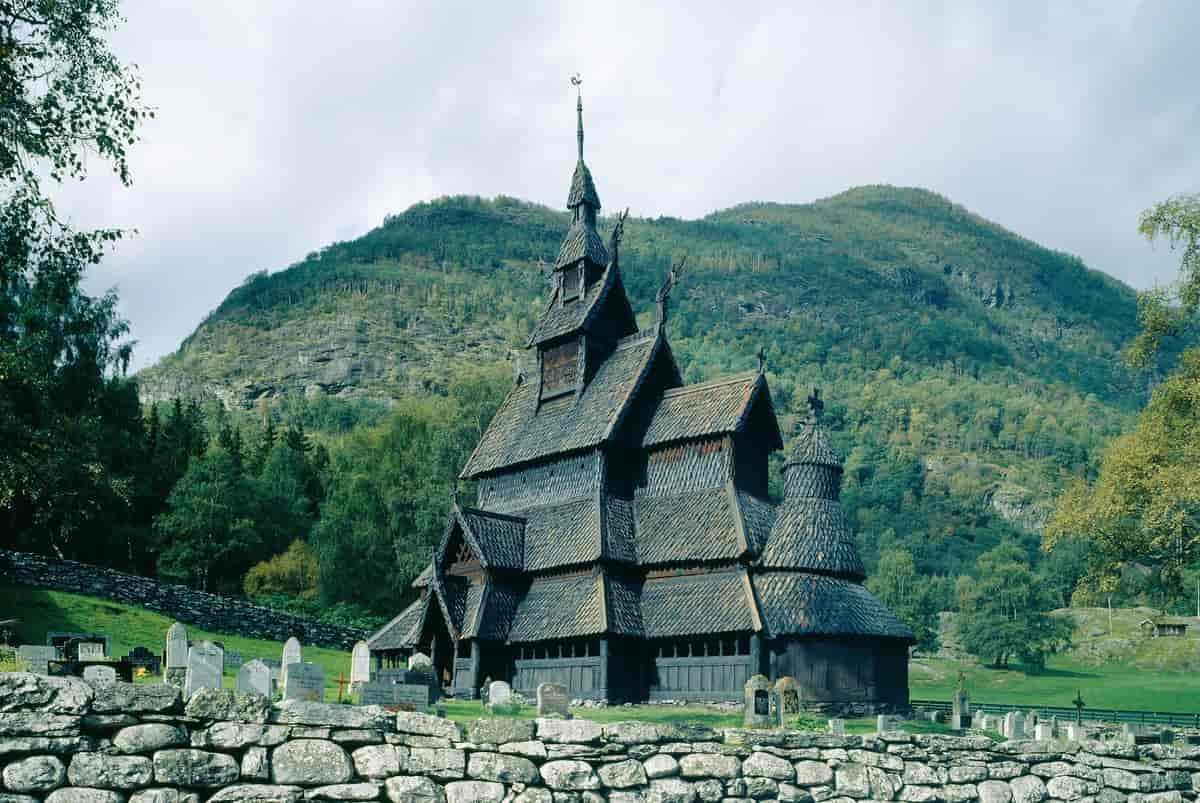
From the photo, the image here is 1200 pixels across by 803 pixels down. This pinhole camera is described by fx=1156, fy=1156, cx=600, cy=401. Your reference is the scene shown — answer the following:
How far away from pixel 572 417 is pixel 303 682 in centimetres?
2782

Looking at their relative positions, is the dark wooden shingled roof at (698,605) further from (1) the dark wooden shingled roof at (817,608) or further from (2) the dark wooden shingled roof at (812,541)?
(2) the dark wooden shingled roof at (812,541)

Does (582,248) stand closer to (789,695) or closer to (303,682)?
(789,695)

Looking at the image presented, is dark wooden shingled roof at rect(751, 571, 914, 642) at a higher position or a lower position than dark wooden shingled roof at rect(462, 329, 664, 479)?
lower

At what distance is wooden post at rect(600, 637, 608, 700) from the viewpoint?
37.7 metres

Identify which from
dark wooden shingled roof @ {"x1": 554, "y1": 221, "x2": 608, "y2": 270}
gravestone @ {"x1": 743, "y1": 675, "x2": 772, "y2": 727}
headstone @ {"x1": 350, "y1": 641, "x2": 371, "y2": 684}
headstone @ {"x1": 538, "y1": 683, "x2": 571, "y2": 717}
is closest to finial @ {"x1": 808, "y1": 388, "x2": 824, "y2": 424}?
dark wooden shingled roof @ {"x1": 554, "y1": 221, "x2": 608, "y2": 270}

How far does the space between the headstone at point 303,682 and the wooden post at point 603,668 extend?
68.1ft

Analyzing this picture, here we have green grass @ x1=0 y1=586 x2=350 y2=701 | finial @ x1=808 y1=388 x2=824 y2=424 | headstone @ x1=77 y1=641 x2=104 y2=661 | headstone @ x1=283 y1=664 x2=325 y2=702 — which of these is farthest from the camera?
green grass @ x1=0 y1=586 x2=350 y2=701

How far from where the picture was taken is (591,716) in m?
32.4

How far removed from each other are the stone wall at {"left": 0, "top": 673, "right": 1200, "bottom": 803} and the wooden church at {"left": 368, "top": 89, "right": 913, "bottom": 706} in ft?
59.9

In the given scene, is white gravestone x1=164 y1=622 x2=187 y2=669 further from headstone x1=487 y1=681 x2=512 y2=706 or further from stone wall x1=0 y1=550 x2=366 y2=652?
stone wall x1=0 y1=550 x2=366 y2=652

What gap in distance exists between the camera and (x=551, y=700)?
843 inches

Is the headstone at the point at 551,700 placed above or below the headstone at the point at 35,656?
below

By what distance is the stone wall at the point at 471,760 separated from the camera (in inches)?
438

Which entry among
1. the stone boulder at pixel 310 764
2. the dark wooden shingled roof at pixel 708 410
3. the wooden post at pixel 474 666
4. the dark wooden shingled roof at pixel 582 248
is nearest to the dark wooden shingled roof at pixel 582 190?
the dark wooden shingled roof at pixel 582 248
